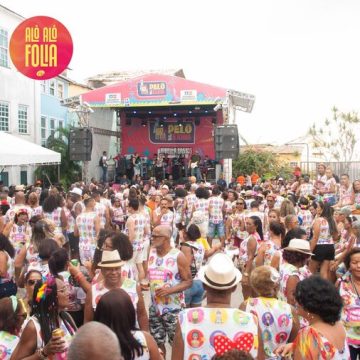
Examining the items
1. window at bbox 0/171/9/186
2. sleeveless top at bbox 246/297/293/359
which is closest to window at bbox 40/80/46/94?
window at bbox 0/171/9/186

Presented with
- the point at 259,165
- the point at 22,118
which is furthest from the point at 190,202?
the point at 22,118

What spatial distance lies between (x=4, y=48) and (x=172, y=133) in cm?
945

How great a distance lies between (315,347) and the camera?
9.14 feet

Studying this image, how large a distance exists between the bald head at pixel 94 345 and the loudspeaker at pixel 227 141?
16.0 m

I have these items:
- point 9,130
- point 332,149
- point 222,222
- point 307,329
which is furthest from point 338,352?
point 332,149

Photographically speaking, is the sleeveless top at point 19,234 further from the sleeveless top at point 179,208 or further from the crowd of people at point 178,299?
the sleeveless top at point 179,208

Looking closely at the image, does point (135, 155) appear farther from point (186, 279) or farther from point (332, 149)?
point (186, 279)

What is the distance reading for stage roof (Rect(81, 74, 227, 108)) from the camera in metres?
21.2

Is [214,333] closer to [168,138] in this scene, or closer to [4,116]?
[4,116]

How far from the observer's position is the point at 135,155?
1011 inches

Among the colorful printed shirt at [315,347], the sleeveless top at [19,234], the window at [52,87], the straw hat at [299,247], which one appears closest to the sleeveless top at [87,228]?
the sleeveless top at [19,234]

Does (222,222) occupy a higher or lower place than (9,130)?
lower

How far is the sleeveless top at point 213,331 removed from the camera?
2828 mm

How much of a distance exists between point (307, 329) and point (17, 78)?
22.3 meters
